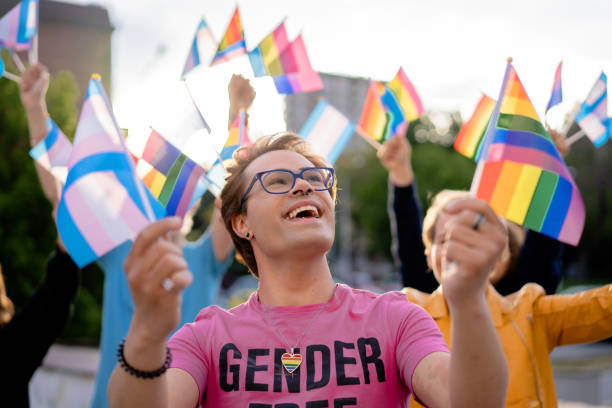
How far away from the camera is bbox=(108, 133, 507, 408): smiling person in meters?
1.28

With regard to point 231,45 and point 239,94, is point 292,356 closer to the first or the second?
point 239,94

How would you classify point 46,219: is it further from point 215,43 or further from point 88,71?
point 88,71

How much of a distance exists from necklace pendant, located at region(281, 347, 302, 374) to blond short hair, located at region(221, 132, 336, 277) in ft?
1.88

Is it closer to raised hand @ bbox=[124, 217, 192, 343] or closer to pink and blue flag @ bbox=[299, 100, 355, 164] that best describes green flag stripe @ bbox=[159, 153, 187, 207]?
raised hand @ bbox=[124, 217, 192, 343]

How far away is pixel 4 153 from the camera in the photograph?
42.4ft

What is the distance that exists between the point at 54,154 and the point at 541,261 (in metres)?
2.23

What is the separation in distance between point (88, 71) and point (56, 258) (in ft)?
93.2

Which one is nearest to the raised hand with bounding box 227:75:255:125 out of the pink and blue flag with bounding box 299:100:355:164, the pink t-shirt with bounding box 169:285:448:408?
the pink and blue flag with bounding box 299:100:355:164

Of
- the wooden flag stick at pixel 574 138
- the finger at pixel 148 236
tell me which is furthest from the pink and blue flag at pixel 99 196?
the wooden flag stick at pixel 574 138

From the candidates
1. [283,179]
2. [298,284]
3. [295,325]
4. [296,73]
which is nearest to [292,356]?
[295,325]

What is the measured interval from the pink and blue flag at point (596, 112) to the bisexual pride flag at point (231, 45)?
208cm

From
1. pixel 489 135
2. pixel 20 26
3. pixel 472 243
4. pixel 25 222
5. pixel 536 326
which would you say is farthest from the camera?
pixel 25 222

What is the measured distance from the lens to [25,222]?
482 inches

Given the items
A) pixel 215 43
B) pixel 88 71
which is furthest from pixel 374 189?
pixel 215 43
